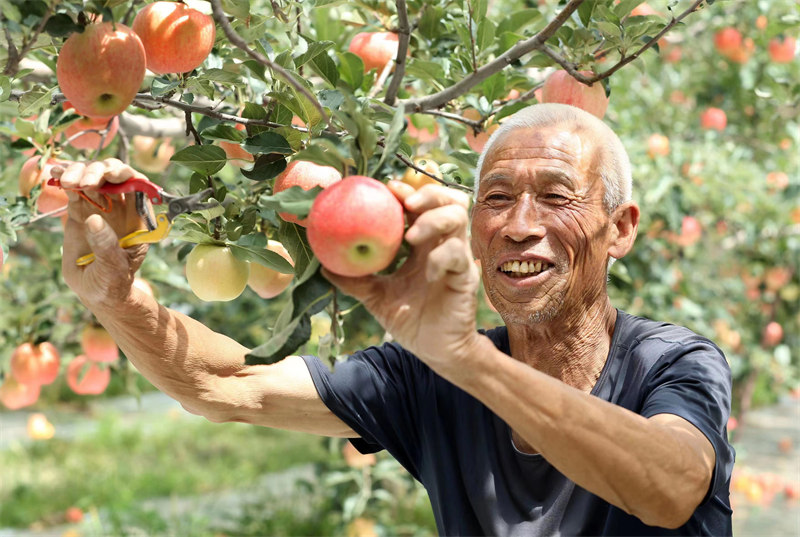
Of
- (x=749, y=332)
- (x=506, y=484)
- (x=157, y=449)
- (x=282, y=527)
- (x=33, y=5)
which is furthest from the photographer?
(x=157, y=449)

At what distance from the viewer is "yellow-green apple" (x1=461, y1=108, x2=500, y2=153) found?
1.76 meters

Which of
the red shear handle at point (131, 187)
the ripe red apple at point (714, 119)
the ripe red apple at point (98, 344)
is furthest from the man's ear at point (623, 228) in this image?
the ripe red apple at point (714, 119)

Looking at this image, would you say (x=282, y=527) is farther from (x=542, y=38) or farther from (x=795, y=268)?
(x=542, y=38)

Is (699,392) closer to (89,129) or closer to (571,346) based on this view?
(571,346)

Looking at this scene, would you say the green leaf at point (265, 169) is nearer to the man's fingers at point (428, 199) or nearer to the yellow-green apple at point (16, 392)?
the man's fingers at point (428, 199)

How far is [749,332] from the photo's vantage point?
198 inches

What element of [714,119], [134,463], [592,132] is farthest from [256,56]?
[134,463]

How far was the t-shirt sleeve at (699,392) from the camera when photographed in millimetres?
1210

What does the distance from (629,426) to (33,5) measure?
0.93m

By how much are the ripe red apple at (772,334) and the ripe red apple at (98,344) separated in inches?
150

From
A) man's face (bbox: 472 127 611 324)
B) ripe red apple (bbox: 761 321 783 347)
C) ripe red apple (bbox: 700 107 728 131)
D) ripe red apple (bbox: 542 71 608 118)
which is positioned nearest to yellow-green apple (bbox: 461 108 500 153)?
ripe red apple (bbox: 542 71 608 118)

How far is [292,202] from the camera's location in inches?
39.9

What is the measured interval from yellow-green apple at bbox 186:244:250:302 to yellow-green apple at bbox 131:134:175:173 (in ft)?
4.37

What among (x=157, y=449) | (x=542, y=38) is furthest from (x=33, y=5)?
(x=157, y=449)
